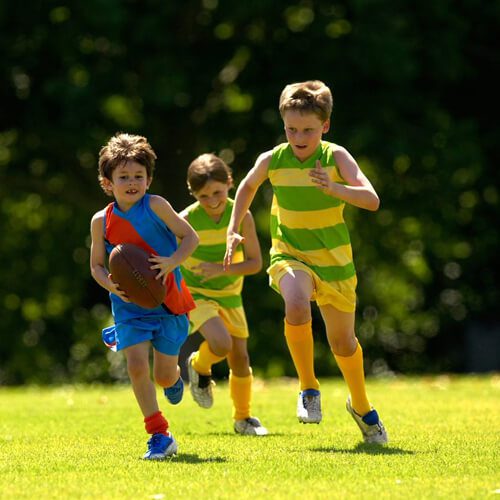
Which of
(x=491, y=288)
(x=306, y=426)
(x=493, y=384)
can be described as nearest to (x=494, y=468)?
(x=306, y=426)

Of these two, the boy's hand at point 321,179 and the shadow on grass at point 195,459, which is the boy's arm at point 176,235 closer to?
the boy's hand at point 321,179

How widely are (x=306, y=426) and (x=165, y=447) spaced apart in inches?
89.1

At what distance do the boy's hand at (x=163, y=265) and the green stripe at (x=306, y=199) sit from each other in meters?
0.98

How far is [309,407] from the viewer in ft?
24.9

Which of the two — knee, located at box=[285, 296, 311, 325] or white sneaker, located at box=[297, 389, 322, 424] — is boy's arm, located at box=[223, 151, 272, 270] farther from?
white sneaker, located at box=[297, 389, 322, 424]

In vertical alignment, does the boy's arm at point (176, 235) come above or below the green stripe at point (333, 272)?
above

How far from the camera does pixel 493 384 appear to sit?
1415 centimetres

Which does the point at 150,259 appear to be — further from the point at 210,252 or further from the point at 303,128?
the point at 210,252

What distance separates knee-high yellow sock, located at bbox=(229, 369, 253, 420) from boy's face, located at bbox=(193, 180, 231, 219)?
3.76 ft

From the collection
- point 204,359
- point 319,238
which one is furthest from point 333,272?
point 204,359

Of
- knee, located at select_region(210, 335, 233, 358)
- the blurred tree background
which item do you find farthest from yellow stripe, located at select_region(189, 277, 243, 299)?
the blurred tree background

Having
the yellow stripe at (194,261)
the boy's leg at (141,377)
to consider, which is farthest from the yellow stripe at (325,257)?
the yellow stripe at (194,261)

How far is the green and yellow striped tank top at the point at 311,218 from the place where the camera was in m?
7.70

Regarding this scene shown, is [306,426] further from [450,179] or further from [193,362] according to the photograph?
[450,179]
